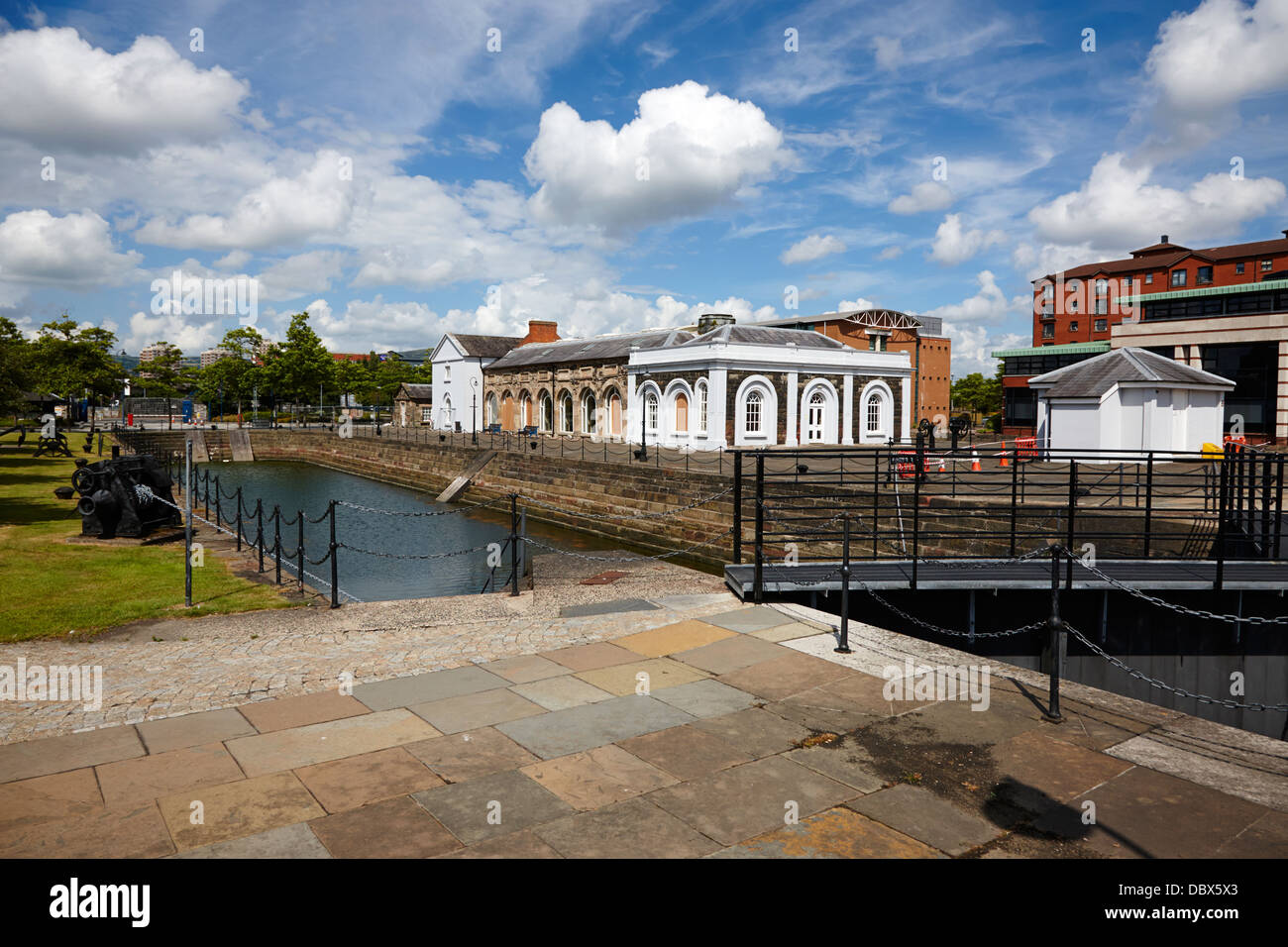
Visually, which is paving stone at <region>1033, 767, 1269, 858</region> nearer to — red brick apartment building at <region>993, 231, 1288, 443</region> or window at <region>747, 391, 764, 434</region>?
window at <region>747, 391, 764, 434</region>

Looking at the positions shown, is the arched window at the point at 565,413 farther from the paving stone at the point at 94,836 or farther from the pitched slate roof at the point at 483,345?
the paving stone at the point at 94,836

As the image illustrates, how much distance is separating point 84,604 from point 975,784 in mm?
10937

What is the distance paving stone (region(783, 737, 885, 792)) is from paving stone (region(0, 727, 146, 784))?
4.74 meters

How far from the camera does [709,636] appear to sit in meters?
8.69

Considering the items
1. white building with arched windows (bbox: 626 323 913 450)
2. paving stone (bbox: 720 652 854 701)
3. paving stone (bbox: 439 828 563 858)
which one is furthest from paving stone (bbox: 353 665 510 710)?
white building with arched windows (bbox: 626 323 913 450)

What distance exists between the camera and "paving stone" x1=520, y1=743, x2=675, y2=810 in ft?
16.4

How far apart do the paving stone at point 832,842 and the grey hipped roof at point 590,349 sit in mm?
39990

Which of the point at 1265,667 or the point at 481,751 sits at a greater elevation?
the point at 481,751

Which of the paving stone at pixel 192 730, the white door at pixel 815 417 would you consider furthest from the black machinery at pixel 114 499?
the white door at pixel 815 417

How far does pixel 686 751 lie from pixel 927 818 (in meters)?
1.70

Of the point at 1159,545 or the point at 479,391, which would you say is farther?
the point at 479,391

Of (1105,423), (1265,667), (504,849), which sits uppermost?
(1105,423)

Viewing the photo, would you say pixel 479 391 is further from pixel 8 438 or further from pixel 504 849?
pixel 504 849
